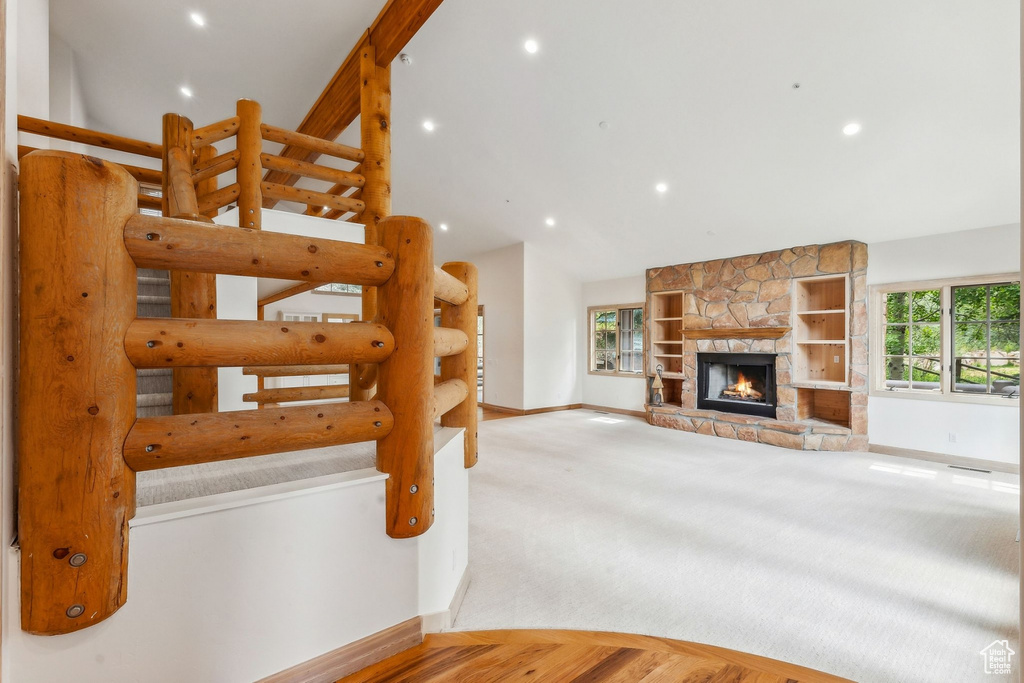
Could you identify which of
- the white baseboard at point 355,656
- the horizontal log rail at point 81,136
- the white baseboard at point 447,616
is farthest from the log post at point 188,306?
the white baseboard at point 447,616

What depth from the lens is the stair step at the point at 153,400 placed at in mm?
2213

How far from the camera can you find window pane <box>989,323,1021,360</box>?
14.9 feet

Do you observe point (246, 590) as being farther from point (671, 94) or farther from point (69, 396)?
point (671, 94)

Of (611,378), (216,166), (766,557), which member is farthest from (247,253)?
(611,378)

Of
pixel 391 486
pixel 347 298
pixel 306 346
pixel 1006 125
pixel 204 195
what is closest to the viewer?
pixel 306 346

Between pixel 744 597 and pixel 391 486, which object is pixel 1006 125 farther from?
pixel 391 486

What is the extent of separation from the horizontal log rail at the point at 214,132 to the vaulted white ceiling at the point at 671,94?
57.4 inches

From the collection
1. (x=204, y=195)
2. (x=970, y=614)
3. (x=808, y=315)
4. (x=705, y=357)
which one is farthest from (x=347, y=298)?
(x=970, y=614)

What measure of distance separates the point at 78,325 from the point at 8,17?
2.46 ft

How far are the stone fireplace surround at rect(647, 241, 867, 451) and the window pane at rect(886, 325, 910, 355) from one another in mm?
287

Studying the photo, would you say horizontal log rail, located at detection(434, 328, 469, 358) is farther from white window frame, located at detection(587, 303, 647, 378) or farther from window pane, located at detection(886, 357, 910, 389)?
white window frame, located at detection(587, 303, 647, 378)

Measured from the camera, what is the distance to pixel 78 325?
105cm

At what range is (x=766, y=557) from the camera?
2.71 m

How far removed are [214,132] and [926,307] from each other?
23.7 feet
